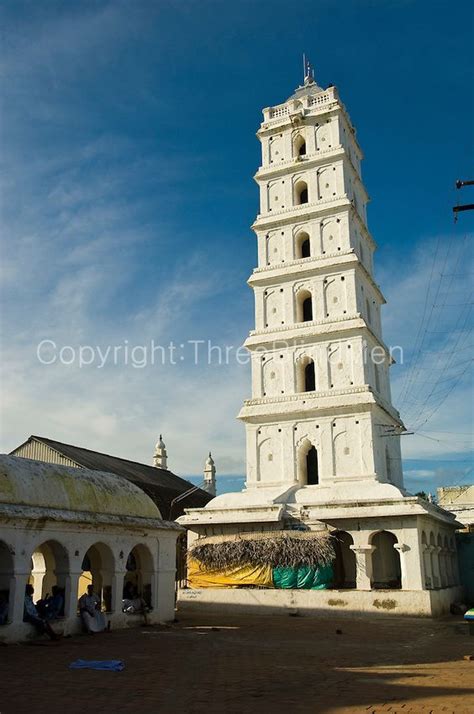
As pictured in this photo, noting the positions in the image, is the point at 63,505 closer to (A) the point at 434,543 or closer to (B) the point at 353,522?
(B) the point at 353,522

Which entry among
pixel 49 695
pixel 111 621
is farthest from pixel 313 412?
pixel 49 695

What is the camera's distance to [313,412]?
2822 cm

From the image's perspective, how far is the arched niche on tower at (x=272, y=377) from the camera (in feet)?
97.7

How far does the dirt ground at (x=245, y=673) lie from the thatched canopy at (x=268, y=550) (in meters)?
5.77

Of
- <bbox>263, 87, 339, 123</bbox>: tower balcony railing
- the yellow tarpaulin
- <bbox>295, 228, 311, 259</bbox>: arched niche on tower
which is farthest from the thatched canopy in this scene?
<bbox>263, 87, 339, 123</bbox>: tower balcony railing

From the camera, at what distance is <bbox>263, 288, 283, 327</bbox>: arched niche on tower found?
Answer: 31047 millimetres

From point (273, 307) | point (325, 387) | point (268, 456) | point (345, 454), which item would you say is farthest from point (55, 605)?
point (273, 307)

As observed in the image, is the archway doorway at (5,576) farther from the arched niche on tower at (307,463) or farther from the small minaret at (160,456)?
the small minaret at (160,456)

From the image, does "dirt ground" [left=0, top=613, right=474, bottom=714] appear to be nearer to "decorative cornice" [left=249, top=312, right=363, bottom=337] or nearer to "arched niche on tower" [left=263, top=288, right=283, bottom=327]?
"decorative cornice" [left=249, top=312, right=363, bottom=337]

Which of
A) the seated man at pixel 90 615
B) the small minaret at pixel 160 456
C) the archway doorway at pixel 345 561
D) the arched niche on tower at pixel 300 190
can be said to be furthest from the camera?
the small minaret at pixel 160 456

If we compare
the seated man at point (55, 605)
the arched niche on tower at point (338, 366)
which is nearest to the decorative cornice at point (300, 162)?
the arched niche on tower at point (338, 366)

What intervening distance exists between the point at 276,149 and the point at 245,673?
28.1 meters

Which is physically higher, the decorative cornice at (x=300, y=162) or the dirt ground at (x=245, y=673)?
the decorative cornice at (x=300, y=162)

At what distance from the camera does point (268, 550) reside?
80.3 feet
